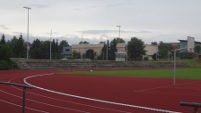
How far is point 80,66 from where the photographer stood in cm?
6341

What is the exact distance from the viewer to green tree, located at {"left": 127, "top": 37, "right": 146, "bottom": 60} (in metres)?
103

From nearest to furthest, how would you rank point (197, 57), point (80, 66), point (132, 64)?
point (80, 66)
point (132, 64)
point (197, 57)

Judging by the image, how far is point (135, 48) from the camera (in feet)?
338

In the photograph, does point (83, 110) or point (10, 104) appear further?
point (10, 104)

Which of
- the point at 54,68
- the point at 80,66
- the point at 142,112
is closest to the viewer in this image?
→ the point at 142,112

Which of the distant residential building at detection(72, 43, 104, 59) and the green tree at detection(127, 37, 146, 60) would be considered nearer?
the green tree at detection(127, 37, 146, 60)

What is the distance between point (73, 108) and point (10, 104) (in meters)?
2.74

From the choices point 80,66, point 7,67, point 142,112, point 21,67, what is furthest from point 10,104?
point 80,66

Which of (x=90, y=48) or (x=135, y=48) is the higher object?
(x=90, y=48)

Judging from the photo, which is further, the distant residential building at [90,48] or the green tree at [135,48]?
the distant residential building at [90,48]

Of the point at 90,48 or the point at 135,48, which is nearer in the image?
the point at 135,48

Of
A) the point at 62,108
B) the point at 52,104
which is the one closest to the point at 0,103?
the point at 52,104

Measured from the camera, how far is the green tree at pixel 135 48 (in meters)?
103

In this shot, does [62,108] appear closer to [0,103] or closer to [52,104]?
[52,104]
